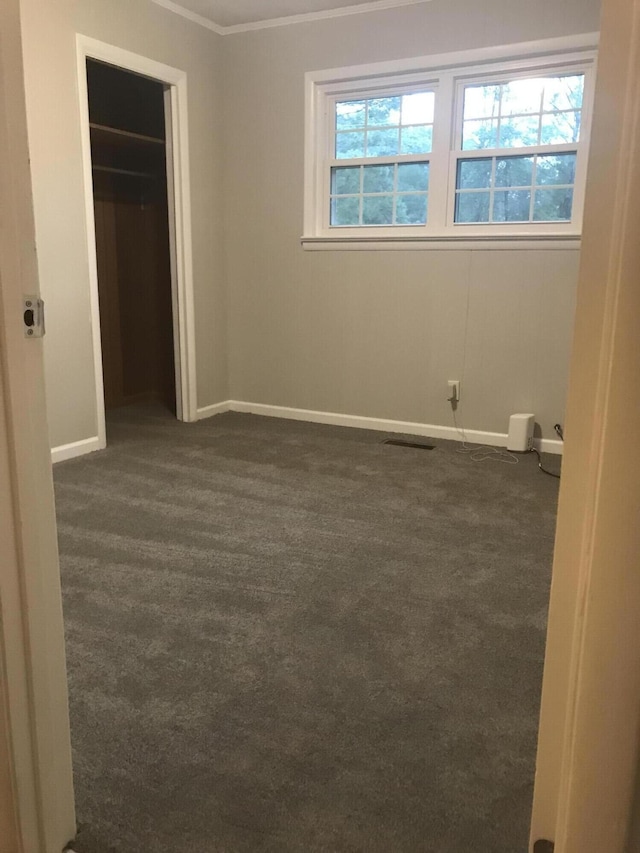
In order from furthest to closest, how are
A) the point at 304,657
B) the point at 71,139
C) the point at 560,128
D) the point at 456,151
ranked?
the point at 456,151
the point at 560,128
the point at 71,139
the point at 304,657

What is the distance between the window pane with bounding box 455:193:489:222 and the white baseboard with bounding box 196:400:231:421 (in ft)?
7.02

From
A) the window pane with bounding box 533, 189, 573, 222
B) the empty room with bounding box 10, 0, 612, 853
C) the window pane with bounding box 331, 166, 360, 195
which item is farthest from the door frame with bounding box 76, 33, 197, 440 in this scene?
the window pane with bounding box 533, 189, 573, 222

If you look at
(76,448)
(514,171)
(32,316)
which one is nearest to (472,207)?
(514,171)

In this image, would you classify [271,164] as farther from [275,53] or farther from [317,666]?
[317,666]

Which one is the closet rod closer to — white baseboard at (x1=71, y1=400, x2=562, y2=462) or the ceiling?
the ceiling

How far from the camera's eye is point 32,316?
1073 millimetres

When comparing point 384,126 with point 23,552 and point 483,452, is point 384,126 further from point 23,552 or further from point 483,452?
point 23,552

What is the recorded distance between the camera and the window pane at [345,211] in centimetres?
446

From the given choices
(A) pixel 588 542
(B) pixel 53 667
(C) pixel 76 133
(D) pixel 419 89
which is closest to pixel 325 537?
(B) pixel 53 667

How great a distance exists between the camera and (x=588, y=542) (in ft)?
2.26

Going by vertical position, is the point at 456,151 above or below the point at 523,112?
below

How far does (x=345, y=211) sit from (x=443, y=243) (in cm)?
78

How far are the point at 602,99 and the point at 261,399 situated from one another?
14.4 ft

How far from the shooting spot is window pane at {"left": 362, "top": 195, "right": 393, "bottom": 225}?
171 inches
